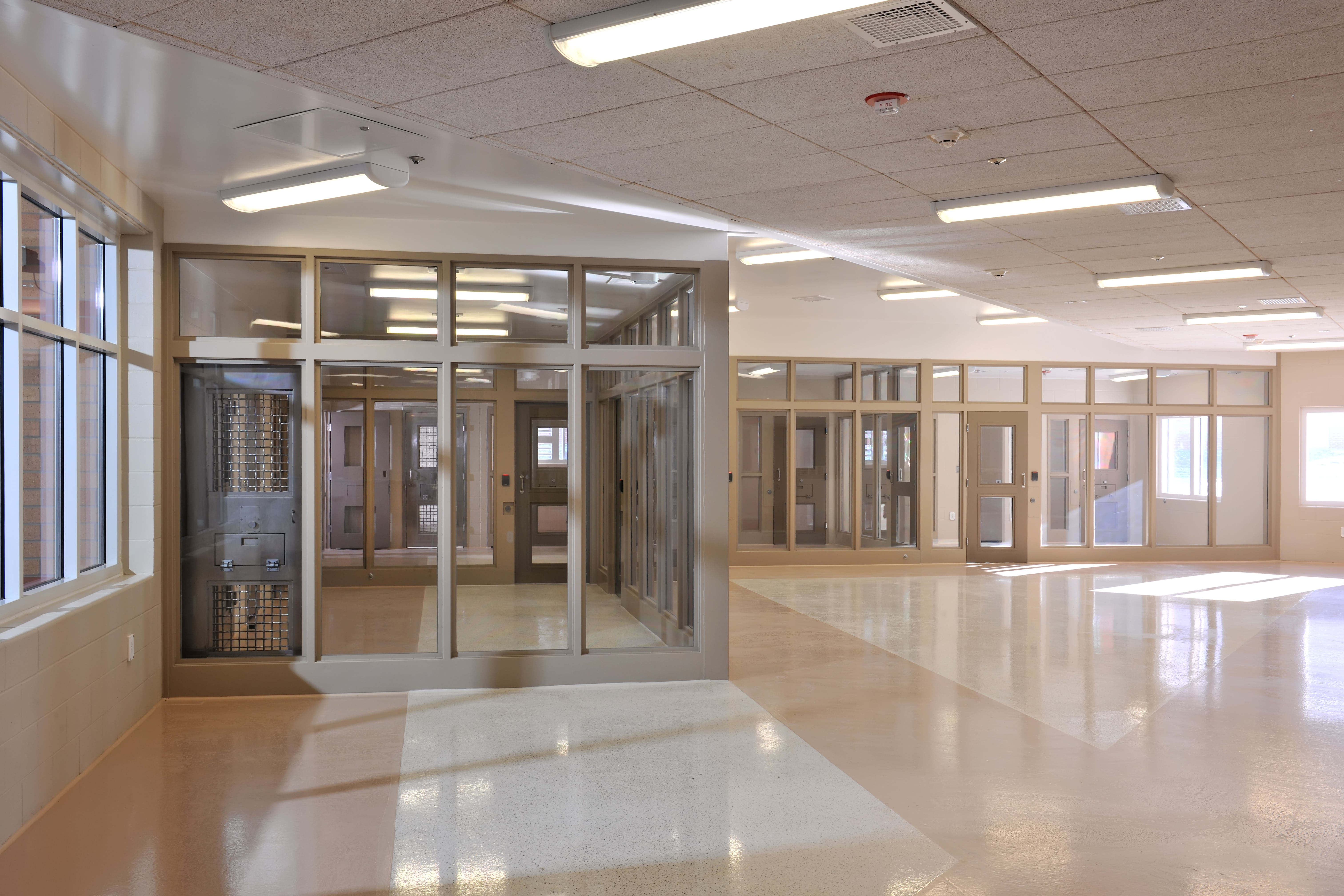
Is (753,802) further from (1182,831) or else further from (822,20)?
(822,20)

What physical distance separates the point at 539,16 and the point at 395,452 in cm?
455

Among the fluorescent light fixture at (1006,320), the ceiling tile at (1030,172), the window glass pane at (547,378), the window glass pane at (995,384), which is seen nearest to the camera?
the ceiling tile at (1030,172)

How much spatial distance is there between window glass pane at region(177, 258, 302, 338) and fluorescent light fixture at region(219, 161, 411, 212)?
0.60 metres

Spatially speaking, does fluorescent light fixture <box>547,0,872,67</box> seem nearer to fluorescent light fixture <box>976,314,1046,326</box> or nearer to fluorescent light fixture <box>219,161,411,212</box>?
fluorescent light fixture <box>219,161,411,212</box>

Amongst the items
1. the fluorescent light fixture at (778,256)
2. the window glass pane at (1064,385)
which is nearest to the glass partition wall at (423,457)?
the fluorescent light fixture at (778,256)

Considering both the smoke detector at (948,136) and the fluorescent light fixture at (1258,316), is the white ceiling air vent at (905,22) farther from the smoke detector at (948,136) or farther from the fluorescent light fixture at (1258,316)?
the fluorescent light fixture at (1258,316)

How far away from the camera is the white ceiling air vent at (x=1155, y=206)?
5023 millimetres

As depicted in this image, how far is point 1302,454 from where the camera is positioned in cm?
1387

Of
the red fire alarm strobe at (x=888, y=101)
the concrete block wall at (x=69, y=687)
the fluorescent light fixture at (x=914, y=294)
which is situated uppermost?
the fluorescent light fixture at (x=914, y=294)

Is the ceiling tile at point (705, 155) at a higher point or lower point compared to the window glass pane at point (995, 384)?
higher

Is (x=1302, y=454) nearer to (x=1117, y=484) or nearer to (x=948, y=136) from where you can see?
(x=1117, y=484)

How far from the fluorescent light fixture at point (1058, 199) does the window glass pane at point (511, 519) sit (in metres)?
2.77

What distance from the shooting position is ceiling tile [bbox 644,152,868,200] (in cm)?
443

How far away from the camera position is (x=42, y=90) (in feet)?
12.9
